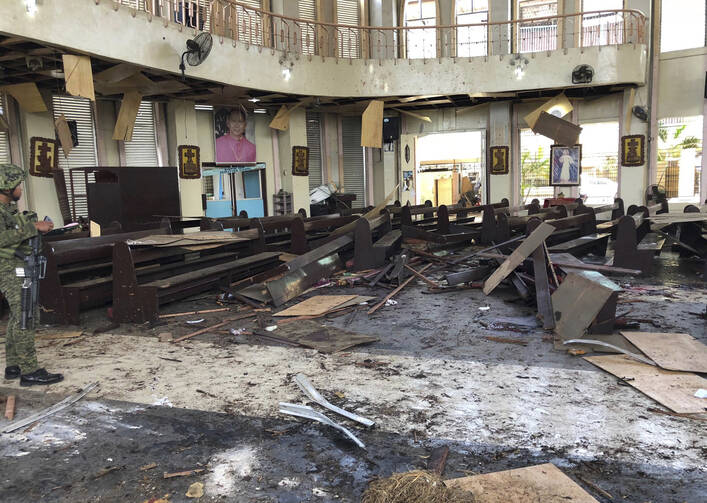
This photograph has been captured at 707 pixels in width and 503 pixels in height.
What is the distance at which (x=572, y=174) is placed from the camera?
15.9 m

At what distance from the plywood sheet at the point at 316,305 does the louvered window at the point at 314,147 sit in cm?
1046

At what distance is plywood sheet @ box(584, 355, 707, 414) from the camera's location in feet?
11.2

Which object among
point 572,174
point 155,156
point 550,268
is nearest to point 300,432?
point 550,268

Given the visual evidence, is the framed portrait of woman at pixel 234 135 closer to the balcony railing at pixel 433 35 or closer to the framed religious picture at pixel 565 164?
the balcony railing at pixel 433 35

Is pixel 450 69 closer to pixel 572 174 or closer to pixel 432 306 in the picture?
pixel 572 174

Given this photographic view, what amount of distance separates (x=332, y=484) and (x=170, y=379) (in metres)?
2.05

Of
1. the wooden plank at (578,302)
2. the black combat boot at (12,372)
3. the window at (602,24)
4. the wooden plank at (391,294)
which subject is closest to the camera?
the black combat boot at (12,372)

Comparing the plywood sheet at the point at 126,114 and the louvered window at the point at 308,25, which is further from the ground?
the louvered window at the point at 308,25

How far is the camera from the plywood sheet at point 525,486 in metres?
2.47

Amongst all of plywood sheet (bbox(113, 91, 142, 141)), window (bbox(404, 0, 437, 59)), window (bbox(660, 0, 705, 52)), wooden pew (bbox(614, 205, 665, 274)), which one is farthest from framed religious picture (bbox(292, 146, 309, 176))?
window (bbox(660, 0, 705, 52))

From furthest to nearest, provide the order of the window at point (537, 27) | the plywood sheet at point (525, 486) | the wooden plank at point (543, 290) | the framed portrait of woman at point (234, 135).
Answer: the window at point (537, 27), the framed portrait of woman at point (234, 135), the wooden plank at point (543, 290), the plywood sheet at point (525, 486)

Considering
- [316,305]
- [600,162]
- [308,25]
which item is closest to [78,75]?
[316,305]

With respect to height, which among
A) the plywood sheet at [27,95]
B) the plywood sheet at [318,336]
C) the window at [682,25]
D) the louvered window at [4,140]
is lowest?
the plywood sheet at [318,336]

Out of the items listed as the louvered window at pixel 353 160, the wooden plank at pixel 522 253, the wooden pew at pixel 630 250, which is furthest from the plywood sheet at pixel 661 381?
the louvered window at pixel 353 160
